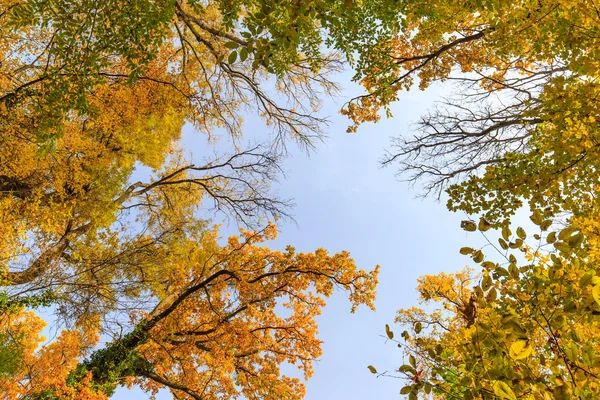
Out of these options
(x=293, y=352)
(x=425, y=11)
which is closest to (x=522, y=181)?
(x=425, y=11)

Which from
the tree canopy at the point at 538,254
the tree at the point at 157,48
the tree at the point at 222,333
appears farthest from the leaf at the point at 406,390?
the tree at the point at 222,333

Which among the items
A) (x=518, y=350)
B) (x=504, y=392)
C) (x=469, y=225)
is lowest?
(x=504, y=392)

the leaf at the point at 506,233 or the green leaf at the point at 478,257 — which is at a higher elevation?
the leaf at the point at 506,233

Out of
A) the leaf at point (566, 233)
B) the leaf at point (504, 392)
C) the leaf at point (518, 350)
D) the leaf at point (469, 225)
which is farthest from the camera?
the leaf at point (469, 225)

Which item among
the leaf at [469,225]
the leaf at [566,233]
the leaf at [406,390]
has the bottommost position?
the leaf at [406,390]

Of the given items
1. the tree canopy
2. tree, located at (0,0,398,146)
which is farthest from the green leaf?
tree, located at (0,0,398,146)

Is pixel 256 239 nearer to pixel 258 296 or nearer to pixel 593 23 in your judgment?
pixel 258 296

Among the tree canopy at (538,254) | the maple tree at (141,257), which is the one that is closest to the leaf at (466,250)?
the tree canopy at (538,254)

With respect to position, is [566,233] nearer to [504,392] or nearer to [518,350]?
[518,350]

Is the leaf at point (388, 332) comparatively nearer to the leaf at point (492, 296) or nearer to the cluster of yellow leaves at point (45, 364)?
the leaf at point (492, 296)

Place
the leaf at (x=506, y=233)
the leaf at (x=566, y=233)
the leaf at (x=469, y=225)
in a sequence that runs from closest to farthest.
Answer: the leaf at (x=566, y=233), the leaf at (x=506, y=233), the leaf at (x=469, y=225)

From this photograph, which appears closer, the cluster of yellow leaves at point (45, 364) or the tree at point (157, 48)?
the tree at point (157, 48)

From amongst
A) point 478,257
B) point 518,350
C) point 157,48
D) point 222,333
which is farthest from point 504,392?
point 222,333

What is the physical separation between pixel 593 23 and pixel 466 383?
3.00 m
